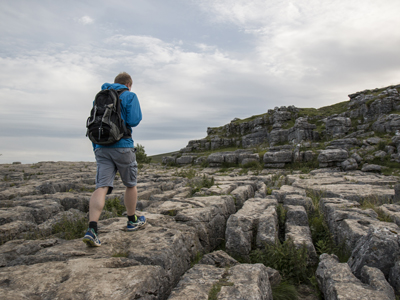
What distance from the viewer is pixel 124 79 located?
488 cm

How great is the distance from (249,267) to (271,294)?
1.35 ft

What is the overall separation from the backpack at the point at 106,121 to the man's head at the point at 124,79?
60cm

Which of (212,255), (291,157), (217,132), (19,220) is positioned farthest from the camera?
(217,132)

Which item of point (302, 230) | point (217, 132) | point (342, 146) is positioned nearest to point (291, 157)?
point (342, 146)

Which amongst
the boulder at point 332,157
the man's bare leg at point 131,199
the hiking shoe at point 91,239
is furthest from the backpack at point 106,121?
the boulder at point 332,157

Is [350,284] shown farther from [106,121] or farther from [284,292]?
[106,121]

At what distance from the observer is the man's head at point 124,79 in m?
4.86

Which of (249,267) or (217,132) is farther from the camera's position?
(217,132)

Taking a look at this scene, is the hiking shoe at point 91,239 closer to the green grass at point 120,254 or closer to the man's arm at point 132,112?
the green grass at point 120,254

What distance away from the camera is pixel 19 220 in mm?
5742

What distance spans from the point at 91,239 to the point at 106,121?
1.81 metres

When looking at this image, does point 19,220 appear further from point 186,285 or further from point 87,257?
point 186,285

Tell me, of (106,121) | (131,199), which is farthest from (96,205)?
(106,121)

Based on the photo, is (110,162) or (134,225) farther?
(134,225)
